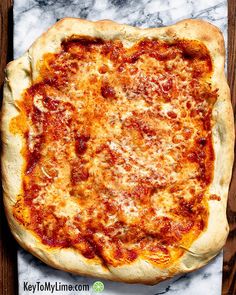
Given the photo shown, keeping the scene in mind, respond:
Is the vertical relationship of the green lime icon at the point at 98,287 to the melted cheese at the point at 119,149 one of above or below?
below

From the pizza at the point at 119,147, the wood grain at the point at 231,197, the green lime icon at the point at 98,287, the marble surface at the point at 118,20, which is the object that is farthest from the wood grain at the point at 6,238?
the wood grain at the point at 231,197

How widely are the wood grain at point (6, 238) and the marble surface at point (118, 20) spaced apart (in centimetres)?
9

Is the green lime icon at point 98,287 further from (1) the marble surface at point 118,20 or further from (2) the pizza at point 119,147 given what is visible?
(2) the pizza at point 119,147

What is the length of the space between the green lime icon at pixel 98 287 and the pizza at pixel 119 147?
0.57 feet

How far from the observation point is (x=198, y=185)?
126 inches

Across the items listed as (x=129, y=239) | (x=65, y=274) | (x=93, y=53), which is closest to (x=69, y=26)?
(x=93, y=53)

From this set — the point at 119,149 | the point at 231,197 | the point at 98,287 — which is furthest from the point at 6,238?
the point at 231,197

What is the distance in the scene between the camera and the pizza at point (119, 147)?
125 inches

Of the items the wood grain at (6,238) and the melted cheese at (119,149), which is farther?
the wood grain at (6,238)

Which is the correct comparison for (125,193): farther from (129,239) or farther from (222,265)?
(222,265)

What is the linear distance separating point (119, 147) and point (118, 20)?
0.79m

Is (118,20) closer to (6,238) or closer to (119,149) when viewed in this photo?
(119,149)

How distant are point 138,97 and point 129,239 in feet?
2.62

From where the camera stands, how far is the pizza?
318cm
